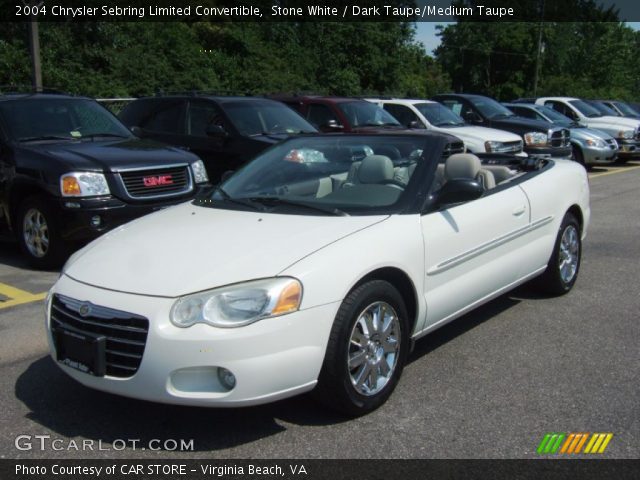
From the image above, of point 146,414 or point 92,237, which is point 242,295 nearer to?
point 146,414

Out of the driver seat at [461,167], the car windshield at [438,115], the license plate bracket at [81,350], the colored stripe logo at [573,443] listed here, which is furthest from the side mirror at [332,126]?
the colored stripe logo at [573,443]

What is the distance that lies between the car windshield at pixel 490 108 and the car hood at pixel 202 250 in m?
12.9

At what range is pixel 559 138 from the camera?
1583 cm

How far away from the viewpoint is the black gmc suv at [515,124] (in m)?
15.2

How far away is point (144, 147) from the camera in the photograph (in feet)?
25.9

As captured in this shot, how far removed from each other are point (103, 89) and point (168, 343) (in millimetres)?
19298

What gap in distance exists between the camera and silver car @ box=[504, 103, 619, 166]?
16.9m

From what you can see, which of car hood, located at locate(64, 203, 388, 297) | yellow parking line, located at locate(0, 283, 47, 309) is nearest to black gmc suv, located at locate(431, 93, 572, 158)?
yellow parking line, located at locate(0, 283, 47, 309)

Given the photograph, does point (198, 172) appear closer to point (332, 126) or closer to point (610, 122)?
point (332, 126)

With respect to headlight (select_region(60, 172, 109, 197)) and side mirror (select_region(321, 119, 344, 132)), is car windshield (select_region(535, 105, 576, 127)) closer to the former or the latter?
side mirror (select_region(321, 119, 344, 132))

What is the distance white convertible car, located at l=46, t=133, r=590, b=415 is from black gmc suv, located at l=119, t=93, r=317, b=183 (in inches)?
179

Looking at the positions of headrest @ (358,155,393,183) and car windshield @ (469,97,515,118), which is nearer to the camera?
headrest @ (358,155,393,183)

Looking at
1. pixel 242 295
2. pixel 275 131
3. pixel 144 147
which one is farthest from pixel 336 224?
pixel 275 131

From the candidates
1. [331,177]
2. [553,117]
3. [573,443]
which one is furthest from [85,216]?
[553,117]
